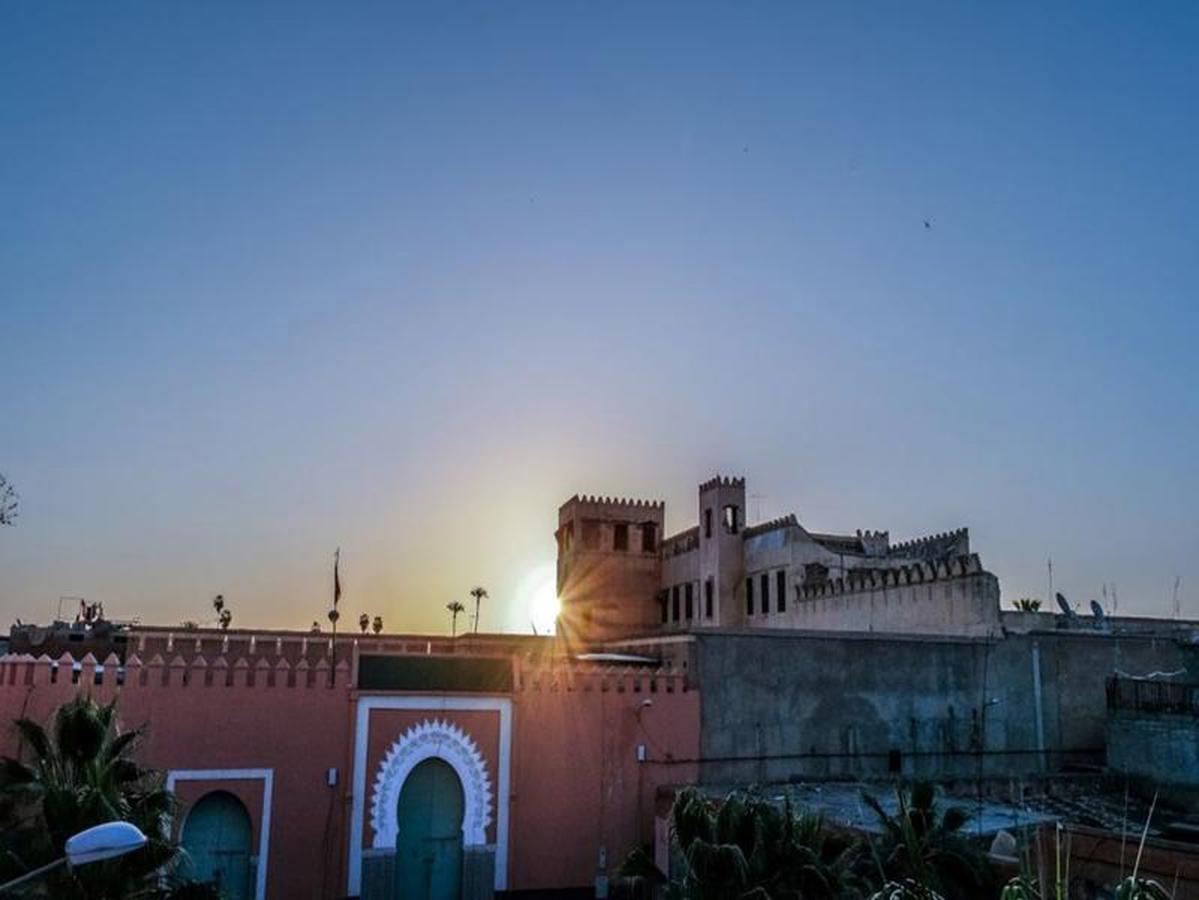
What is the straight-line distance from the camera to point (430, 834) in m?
20.2

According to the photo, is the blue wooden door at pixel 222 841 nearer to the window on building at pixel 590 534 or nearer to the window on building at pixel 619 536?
the window on building at pixel 590 534

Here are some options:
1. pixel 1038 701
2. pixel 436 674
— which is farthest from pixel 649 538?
pixel 436 674

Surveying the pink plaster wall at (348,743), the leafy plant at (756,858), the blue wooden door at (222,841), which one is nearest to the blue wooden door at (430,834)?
the pink plaster wall at (348,743)

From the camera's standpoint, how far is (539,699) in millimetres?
21375

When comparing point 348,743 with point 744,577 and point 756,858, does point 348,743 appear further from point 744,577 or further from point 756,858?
point 744,577

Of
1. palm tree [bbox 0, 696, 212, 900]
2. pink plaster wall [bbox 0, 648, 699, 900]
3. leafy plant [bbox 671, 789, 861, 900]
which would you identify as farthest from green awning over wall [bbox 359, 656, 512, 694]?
leafy plant [bbox 671, 789, 861, 900]

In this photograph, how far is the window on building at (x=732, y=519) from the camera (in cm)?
4153

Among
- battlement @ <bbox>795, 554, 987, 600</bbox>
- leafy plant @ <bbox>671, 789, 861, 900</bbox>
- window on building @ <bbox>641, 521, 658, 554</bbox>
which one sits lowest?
leafy plant @ <bbox>671, 789, 861, 900</bbox>

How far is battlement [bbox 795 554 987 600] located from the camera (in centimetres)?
2748

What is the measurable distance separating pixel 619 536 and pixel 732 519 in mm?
7758

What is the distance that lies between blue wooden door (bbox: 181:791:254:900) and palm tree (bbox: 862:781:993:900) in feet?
38.6

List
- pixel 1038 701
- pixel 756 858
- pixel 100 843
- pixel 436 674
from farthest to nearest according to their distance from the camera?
pixel 1038 701 → pixel 436 674 → pixel 756 858 → pixel 100 843

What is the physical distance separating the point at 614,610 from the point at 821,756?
2437 centimetres

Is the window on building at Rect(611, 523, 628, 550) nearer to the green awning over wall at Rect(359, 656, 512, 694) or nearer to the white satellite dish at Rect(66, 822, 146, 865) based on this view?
the green awning over wall at Rect(359, 656, 512, 694)
